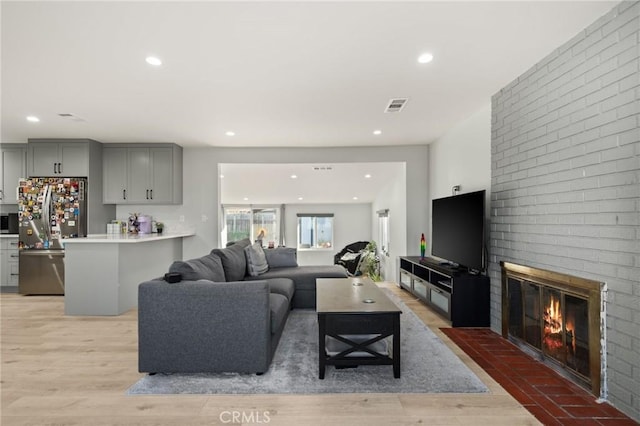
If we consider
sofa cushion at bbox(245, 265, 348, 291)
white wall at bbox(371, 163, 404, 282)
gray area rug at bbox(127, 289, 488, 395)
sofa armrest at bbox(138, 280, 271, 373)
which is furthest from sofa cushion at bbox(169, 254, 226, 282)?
white wall at bbox(371, 163, 404, 282)

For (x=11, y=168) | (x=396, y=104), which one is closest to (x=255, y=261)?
(x=396, y=104)

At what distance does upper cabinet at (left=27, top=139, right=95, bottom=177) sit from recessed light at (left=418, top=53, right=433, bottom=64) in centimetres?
518

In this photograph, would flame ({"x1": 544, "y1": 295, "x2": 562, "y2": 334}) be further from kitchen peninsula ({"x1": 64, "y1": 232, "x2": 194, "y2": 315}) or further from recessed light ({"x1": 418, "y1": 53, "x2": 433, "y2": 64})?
kitchen peninsula ({"x1": 64, "y1": 232, "x2": 194, "y2": 315})

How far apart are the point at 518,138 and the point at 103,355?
422cm

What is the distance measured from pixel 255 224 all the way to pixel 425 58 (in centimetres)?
907

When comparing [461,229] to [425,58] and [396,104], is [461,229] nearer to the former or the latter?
[396,104]

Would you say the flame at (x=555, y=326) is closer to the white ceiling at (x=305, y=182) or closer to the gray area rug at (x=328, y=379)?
the gray area rug at (x=328, y=379)

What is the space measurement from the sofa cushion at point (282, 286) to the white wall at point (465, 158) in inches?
90.0

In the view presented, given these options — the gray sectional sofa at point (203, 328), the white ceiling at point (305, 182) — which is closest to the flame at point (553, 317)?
the gray sectional sofa at point (203, 328)

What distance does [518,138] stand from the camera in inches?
129

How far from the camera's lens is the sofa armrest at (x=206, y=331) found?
2586 mm

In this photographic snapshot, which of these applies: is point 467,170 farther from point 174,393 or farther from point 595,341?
point 174,393

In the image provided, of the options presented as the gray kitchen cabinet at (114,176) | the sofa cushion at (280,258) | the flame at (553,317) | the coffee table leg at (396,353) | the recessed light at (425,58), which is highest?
the recessed light at (425,58)

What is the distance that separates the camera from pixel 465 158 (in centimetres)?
457
